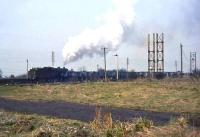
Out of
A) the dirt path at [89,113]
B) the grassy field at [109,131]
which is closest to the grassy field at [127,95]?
the dirt path at [89,113]

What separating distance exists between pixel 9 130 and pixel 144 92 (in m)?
25.9

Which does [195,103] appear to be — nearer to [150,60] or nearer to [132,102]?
[132,102]

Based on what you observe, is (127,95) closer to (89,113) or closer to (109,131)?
(89,113)

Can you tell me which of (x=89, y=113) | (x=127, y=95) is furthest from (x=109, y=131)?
(x=127, y=95)

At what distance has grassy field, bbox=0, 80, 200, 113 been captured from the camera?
112 ft

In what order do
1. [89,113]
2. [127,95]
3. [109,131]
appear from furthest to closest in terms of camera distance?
[127,95], [89,113], [109,131]

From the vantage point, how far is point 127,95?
41.8 meters

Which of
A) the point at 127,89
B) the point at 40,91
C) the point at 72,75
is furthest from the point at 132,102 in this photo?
the point at 72,75

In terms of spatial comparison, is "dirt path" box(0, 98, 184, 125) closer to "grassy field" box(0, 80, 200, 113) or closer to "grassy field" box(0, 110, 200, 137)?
"grassy field" box(0, 80, 200, 113)

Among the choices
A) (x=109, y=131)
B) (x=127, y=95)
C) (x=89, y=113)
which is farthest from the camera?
(x=127, y=95)

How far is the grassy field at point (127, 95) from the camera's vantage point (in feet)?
112

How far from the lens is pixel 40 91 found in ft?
169

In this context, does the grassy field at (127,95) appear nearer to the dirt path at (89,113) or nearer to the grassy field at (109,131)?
the dirt path at (89,113)

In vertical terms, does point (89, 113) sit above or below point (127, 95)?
below
